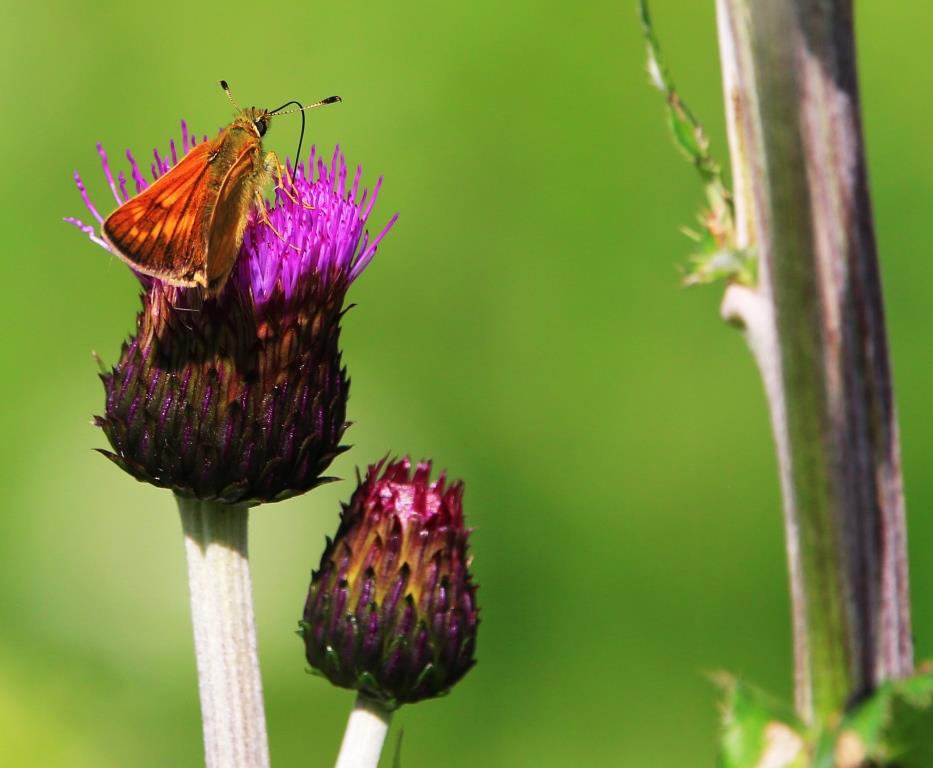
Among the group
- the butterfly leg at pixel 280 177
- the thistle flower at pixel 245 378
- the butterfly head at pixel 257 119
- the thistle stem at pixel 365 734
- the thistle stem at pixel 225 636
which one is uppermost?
the butterfly head at pixel 257 119

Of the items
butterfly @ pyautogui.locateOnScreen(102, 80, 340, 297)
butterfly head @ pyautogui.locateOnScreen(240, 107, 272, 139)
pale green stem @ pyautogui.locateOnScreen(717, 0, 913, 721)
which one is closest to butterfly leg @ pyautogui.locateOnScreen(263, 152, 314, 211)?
butterfly @ pyautogui.locateOnScreen(102, 80, 340, 297)

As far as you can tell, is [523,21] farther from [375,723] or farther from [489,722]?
[375,723]

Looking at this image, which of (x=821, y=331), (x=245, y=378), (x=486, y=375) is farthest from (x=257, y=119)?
(x=486, y=375)

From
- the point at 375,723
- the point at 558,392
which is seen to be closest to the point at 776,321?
the point at 375,723

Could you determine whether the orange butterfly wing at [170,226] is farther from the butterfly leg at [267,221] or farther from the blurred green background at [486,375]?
the blurred green background at [486,375]

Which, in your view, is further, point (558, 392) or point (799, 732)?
point (558, 392)

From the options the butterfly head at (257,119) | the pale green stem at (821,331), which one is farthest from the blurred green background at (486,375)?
the pale green stem at (821,331)

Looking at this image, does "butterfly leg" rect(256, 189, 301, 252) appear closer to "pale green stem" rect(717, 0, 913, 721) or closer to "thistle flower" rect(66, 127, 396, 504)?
"thistle flower" rect(66, 127, 396, 504)
